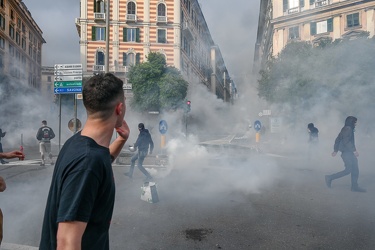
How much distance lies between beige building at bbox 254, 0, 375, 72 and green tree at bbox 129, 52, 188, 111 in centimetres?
1279

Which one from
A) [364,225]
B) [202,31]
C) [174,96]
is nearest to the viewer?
[364,225]

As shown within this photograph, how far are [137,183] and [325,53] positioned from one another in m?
15.8

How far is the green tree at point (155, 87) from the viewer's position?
23531 millimetres

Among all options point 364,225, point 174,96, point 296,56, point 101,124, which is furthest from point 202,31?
point 101,124

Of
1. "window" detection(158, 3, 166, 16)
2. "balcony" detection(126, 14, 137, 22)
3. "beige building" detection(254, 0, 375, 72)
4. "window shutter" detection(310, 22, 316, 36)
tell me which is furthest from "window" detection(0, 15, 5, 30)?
"window shutter" detection(310, 22, 316, 36)

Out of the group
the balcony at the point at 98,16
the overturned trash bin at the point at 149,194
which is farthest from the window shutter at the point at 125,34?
the overturned trash bin at the point at 149,194

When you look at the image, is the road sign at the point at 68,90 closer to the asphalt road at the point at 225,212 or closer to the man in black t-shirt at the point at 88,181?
the asphalt road at the point at 225,212

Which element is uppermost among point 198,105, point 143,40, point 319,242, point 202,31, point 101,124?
point 202,31

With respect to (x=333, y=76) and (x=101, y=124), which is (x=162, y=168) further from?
(x=333, y=76)

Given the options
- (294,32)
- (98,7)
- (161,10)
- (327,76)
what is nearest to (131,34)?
(98,7)

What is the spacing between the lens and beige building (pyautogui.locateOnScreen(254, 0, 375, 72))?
2798 cm

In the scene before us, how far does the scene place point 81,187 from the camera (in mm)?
1085

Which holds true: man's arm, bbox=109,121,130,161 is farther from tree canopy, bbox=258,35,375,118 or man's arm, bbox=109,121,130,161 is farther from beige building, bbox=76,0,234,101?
beige building, bbox=76,0,234,101

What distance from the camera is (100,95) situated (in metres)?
1.30
